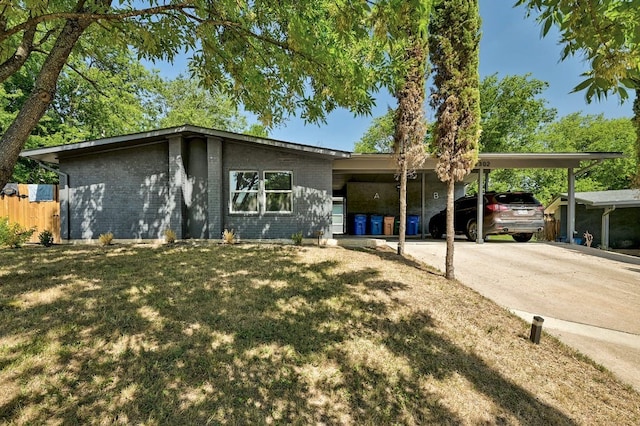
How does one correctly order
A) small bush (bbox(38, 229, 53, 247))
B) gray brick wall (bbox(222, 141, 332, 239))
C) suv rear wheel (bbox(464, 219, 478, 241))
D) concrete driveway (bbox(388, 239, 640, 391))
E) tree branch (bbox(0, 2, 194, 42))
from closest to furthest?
tree branch (bbox(0, 2, 194, 42)) < concrete driveway (bbox(388, 239, 640, 391)) < small bush (bbox(38, 229, 53, 247)) < gray brick wall (bbox(222, 141, 332, 239)) < suv rear wheel (bbox(464, 219, 478, 241))

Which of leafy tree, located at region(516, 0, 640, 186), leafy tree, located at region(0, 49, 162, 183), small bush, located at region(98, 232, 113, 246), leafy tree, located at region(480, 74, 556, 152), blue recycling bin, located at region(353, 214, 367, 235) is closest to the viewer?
leafy tree, located at region(516, 0, 640, 186)

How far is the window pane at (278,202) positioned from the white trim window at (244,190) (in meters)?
0.44

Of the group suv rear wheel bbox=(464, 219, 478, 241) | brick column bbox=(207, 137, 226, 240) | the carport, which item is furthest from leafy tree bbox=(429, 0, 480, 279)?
brick column bbox=(207, 137, 226, 240)

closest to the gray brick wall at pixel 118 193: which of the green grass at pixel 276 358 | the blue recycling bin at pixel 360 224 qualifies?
the green grass at pixel 276 358

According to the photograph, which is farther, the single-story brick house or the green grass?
the single-story brick house

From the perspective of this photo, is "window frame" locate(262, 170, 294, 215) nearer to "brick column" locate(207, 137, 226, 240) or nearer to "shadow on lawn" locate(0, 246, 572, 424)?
"brick column" locate(207, 137, 226, 240)

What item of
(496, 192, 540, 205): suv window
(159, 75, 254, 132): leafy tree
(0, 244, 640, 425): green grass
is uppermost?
(159, 75, 254, 132): leafy tree

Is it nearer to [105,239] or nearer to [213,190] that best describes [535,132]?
[213,190]

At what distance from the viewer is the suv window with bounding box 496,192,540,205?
8.83 m

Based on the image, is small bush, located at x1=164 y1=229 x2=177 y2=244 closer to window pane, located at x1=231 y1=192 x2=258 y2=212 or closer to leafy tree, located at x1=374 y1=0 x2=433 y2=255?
window pane, located at x1=231 y1=192 x2=258 y2=212

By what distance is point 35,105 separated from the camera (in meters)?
3.37

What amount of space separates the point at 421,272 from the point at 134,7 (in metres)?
6.87

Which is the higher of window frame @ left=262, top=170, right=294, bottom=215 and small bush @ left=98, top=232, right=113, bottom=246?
window frame @ left=262, top=170, right=294, bottom=215

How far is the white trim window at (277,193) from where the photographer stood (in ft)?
30.6
